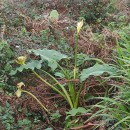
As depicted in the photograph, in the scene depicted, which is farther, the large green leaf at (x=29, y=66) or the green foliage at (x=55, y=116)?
the large green leaf at (x=29, y=66)

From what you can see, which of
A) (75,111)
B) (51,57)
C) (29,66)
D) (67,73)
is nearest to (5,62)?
(29,66)

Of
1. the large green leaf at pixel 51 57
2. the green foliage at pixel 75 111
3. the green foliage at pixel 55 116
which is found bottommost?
the green foliage at pixel 55 116

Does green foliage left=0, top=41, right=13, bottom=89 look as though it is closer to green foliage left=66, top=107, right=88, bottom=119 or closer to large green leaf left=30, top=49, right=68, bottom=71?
large green leaf left=30, top=49, right=68, bottom=71

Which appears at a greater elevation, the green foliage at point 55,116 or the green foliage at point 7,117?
the green foliage at point 7,117

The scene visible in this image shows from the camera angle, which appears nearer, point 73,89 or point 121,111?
point 121,111

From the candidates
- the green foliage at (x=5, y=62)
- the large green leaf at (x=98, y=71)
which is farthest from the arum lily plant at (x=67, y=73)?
the green foliage at (x=5, y=62)

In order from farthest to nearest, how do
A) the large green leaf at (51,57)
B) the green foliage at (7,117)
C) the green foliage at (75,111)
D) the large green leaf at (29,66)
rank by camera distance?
the large green leaf at (51,57), the large green leaf at (29,66), the green foliage at (75,111), the green foliage at (7,117)

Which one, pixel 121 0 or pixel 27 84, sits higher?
pixel 121 0

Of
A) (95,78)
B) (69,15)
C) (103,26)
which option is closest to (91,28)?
(103,26)

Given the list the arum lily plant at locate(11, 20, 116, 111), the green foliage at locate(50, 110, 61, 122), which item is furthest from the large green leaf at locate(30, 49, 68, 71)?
the green foliage at locate(50, 110, 61, 122)

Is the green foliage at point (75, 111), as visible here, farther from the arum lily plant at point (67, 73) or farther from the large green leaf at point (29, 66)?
the large green leaf at point (29, 66)

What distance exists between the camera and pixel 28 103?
3.80 m

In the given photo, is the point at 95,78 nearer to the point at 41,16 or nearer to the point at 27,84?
the point at 27,84

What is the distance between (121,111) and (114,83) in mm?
482
